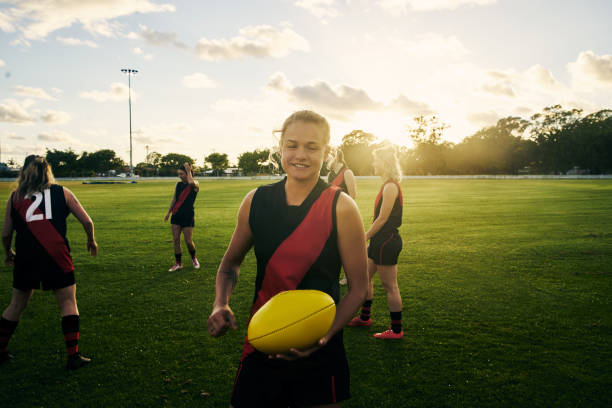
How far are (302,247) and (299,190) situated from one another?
332mm

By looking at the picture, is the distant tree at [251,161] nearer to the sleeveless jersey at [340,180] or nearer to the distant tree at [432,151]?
the distant tree at [432,151]

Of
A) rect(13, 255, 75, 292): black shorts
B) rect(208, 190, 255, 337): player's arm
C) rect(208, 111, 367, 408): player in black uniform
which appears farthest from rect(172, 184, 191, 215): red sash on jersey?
rect(208, 111, 367, 408): player in black uniform

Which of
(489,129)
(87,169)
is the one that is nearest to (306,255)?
(489,129)

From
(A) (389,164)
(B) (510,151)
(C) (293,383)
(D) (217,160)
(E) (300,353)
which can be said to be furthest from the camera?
(D) (217,160)

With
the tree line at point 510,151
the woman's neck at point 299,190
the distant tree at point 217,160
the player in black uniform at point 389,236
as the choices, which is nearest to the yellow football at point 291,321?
the woman's neck at point 299,190

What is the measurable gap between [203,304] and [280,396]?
14.8 feet

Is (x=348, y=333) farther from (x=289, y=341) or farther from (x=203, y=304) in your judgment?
(x=289, y=341)

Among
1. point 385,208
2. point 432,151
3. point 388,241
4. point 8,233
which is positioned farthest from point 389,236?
point 432,151

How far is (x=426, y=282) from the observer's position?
7.32 metres

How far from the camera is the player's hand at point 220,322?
2.00 metres

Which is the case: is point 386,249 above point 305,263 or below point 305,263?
below

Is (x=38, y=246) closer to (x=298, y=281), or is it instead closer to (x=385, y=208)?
(x=298, y=281)

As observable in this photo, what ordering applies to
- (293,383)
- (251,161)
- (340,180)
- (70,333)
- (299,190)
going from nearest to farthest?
(293,383) < (299,190) < (70,333) < (340,180) < (251,161)

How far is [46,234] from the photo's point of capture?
4.10m
